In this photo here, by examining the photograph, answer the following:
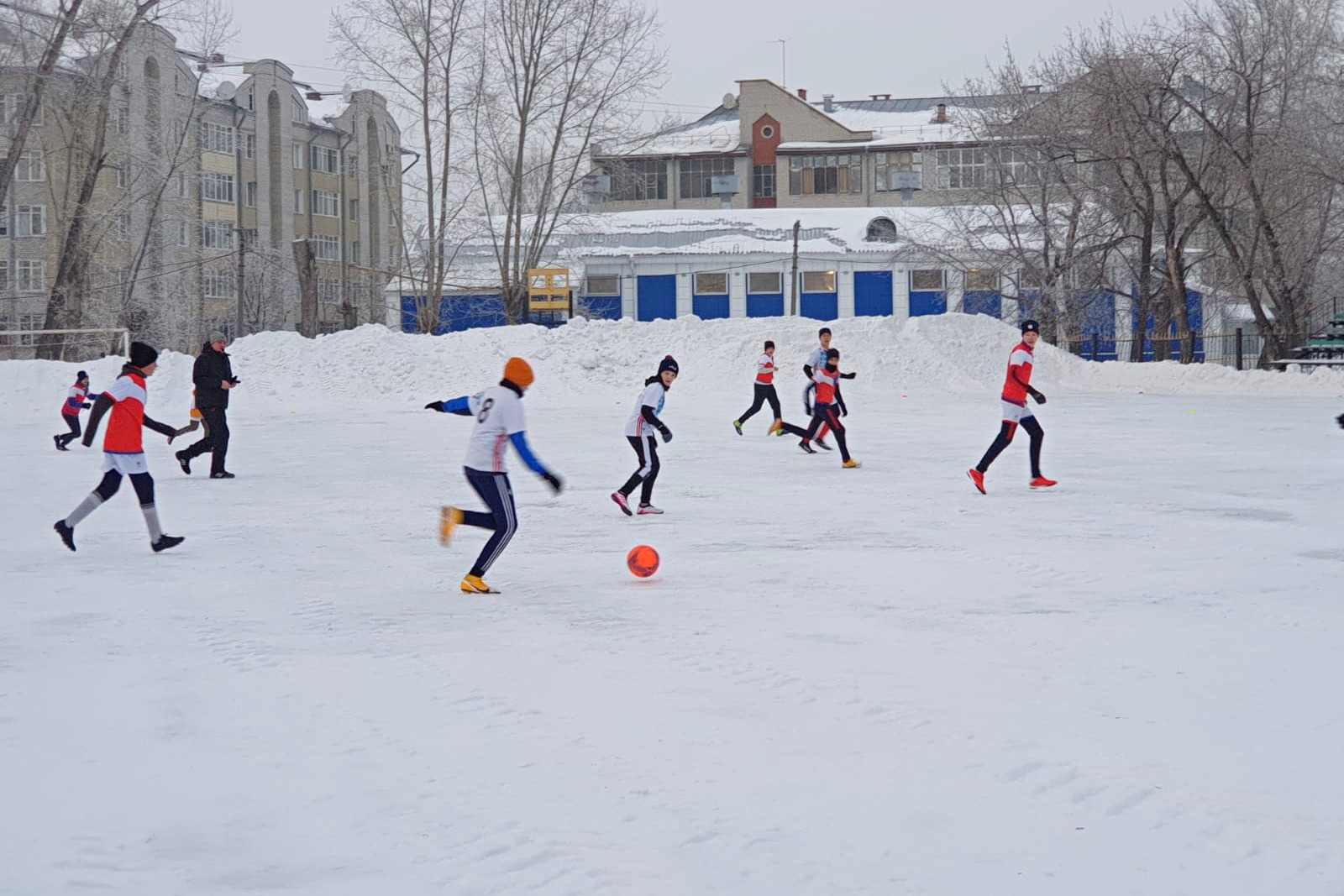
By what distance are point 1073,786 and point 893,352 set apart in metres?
29.9

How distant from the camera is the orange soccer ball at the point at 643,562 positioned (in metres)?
9.44

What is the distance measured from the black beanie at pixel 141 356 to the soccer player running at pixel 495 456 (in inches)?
120

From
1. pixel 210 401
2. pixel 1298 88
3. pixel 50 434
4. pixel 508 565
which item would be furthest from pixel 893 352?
pixel 508 565

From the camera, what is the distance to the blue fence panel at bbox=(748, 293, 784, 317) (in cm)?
5850

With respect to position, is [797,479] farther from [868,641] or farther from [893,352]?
[893,352]

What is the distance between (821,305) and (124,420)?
49340mm

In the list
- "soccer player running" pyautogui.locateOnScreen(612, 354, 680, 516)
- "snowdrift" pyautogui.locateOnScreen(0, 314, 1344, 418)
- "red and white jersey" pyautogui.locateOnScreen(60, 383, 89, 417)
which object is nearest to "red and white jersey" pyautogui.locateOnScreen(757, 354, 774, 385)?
"soccer player running" pyautogui.locateOnScreen(612, 354, 680, 516)

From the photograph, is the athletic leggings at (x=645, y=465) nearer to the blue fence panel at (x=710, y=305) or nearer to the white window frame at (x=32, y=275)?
the blue fence panel at (x=710, y=305)

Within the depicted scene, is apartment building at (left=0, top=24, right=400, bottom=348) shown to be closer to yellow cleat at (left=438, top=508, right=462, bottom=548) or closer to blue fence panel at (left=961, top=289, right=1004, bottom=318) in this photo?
blue fence panel at (left=961, top=289, right=1004, bottom=318)

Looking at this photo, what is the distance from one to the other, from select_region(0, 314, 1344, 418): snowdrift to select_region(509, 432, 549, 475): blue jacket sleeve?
2176 centimetres

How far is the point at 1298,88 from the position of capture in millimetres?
39156

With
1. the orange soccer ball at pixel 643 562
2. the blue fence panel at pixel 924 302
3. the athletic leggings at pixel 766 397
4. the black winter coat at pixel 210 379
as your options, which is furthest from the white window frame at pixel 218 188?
the orange soccer ball at pixel 643 562

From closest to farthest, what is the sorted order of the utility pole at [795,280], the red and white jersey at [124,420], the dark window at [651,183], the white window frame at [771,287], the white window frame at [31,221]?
the red and white jersey at [124,420] < the utility pole at [795,280] < the white window frame at [771,287] < the white window frame at [31,221] < the dark window at [651,183]

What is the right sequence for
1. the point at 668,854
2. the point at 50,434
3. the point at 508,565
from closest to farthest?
the point at 668,854 → the point at 508,565 → the point at 50,434
